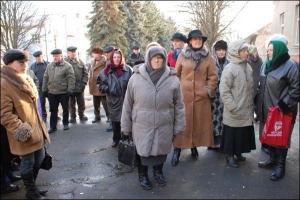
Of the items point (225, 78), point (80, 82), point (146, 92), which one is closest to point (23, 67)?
point (146, 92)

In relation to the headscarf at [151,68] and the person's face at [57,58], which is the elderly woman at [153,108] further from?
the person's face at [57,58]

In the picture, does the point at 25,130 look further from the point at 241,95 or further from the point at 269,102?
the point at 269,102

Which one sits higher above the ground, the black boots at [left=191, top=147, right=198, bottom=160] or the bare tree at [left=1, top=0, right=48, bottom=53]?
the bare tree at [left=1, top=0, right=48, bottom=53]

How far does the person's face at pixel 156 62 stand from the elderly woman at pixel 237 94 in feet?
3.79

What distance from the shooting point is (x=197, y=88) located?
13.2 feet

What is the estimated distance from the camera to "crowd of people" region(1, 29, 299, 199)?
2.87 m

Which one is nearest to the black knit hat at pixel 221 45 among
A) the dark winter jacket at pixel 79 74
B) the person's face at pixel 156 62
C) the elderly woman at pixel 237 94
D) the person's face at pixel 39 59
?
the elderly woman at pixel 237 94

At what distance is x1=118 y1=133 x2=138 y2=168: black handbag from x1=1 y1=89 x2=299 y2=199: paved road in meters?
0.40

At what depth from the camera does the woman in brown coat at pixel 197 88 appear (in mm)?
3994

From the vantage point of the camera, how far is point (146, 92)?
10.1 feet

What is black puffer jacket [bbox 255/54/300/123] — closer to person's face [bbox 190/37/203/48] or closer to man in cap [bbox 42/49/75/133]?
person's face [bbox 190/37/203/48]

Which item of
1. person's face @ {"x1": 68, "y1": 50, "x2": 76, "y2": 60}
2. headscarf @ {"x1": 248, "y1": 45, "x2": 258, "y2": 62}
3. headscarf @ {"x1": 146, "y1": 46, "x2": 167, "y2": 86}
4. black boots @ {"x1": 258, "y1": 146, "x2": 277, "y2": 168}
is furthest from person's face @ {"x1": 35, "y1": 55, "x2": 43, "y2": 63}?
black boots @ {"x1": 258, "y1": 146, "x2": 277, "y2": 168}

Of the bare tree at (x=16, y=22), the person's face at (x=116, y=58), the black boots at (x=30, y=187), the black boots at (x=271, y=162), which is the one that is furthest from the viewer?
the bare tree at (x=16, y=22)

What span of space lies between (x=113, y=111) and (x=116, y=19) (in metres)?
17.5
